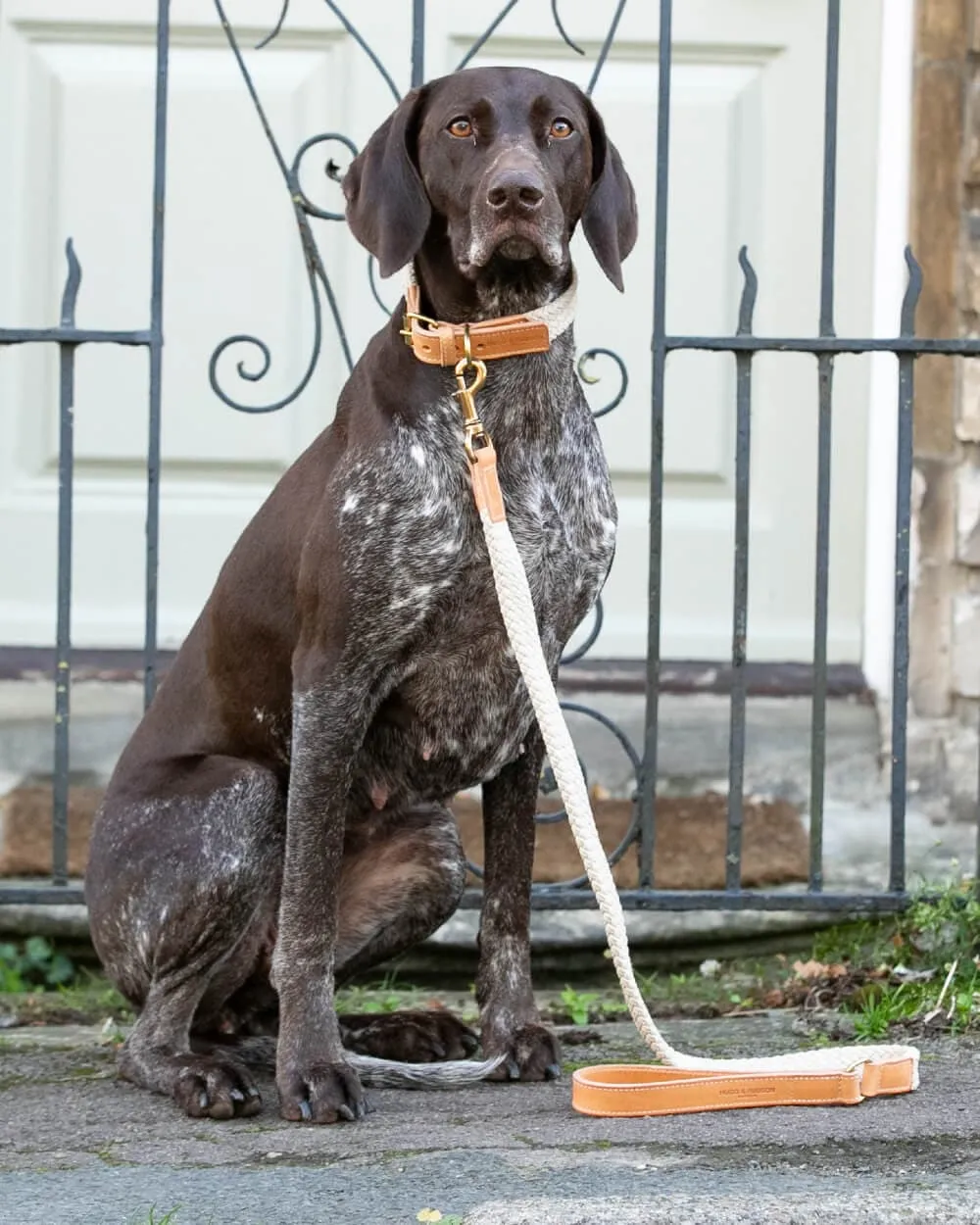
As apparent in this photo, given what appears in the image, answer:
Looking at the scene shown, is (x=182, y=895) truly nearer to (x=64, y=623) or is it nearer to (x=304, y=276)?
(x=64, y=623)

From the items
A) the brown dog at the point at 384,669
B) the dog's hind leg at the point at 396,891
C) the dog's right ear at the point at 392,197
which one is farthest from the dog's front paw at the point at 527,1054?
the dog's right ear at the point at 392,197

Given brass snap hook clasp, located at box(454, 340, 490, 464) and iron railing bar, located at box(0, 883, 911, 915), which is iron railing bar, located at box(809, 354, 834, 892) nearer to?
iron railing bar, located at box(0, 883, 911, 915)

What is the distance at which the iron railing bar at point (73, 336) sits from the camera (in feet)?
12.2

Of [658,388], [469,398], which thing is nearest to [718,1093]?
[469,398]

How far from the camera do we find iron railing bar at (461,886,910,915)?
3824mm

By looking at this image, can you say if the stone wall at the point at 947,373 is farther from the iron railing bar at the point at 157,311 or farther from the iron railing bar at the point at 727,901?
the iron railing bar at the point at 157,311

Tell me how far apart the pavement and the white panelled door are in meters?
1.93

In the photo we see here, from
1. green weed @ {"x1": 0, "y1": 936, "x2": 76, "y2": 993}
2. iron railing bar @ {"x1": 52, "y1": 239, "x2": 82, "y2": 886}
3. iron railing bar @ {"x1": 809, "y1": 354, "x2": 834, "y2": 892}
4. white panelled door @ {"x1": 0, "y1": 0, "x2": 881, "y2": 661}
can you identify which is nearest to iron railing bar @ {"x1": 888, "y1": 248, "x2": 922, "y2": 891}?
iron railing bar @ {"x1": 809, "y1": 354, "x2": 834, "y2": 892}

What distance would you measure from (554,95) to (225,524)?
2.08 m

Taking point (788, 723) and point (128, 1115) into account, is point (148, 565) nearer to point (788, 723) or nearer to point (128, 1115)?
point (128, 1115)

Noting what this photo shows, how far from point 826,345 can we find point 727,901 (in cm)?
114

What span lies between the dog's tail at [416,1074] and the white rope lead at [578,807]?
1.33 ft

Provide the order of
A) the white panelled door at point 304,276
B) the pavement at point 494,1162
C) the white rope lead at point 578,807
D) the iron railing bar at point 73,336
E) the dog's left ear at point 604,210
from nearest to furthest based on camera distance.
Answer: the pavement at point 494,1162, the white rope lead at point 578,807, the dog's left ear at point 604,210, the iron railing bar at point 73,336, the white panelled door at point 304,276

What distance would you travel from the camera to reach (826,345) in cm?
375
